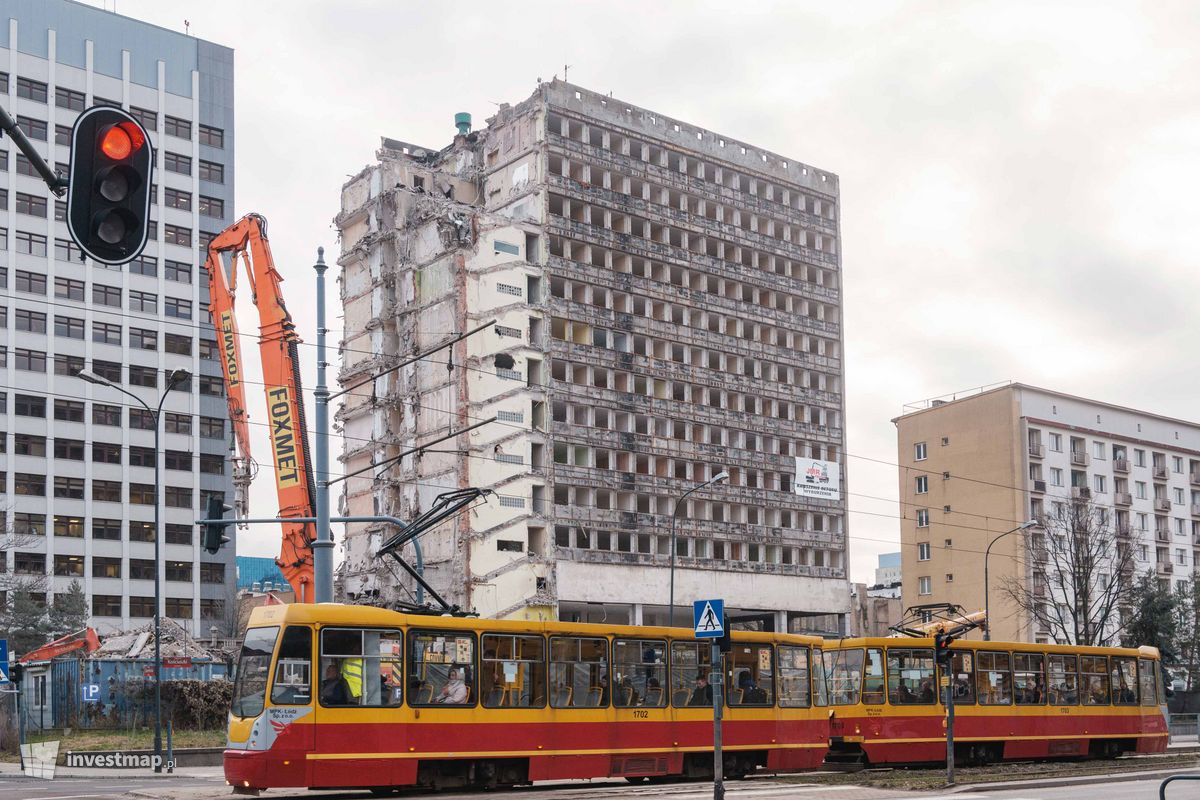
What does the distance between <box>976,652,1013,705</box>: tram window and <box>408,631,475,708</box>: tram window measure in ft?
49.5

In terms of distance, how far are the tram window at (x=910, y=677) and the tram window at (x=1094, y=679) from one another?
19.4ft

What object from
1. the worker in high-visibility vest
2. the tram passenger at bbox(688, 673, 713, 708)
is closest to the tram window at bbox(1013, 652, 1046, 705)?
the tram passenger at bbox(688, 673, 713, 708)

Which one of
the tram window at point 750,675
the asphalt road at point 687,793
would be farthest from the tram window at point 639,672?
the tram window at point 750,675

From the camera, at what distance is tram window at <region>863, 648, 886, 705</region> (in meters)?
33.4

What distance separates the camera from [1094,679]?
126 feet

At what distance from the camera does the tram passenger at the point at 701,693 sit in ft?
93.7

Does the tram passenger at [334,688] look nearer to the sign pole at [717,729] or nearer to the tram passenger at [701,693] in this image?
the sign pole at [717,729]

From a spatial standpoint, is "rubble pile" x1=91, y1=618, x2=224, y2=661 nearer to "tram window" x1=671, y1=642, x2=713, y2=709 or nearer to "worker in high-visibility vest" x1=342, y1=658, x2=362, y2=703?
"tram window" x1=671, y1=642, x2=713, y2=709

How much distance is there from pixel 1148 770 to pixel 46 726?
1253 inches

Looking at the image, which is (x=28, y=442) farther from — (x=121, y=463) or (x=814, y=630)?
(x=814, y=630)

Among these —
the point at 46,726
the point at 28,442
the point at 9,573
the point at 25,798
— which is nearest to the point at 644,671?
the point at 25,798

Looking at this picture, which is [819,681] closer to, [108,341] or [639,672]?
[639,672]

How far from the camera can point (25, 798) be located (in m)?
24.5

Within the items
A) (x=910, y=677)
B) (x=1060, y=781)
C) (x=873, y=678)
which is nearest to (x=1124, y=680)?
(x=910, y=677)
